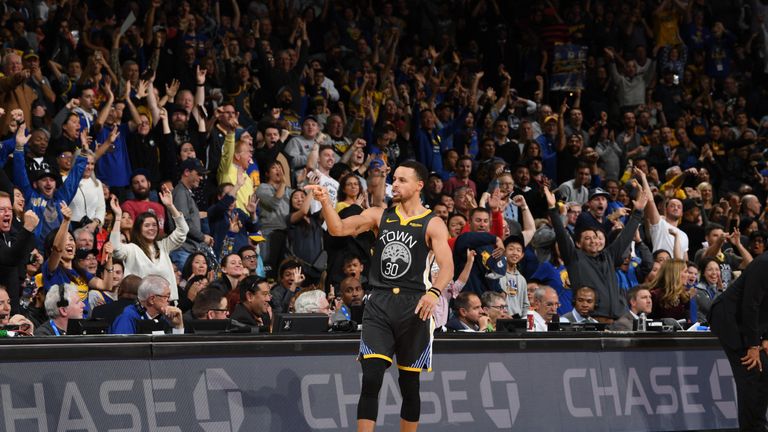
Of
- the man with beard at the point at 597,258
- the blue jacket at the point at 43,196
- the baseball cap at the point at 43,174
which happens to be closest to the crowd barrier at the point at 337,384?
the man with beard at the point at 597,258

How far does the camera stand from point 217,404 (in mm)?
8219

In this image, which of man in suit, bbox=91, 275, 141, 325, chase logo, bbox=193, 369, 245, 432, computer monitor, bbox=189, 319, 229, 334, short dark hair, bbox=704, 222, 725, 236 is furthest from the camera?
short dark hair, bbox=704, 222, 725, 236

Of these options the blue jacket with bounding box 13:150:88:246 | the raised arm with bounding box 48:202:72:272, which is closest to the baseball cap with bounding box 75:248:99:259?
the raised arm with bounding box 48:202:72:272

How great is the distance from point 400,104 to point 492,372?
32.9ft

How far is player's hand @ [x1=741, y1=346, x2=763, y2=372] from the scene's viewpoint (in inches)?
364

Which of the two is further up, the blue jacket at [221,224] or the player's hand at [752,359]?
the blue jacket at [221,224]

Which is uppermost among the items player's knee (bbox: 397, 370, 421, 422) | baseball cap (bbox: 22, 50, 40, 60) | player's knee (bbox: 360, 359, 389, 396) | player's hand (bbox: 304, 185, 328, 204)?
baseball cap (bbox: 22, 50, 40, 60)

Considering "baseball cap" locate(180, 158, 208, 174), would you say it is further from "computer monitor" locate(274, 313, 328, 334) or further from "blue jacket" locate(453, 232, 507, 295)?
"computer monitor" locate(274, 313, 328, 334)

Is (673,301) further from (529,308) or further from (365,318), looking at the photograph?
(365,318)

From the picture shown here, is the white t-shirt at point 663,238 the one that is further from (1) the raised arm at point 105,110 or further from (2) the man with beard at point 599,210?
(1) the raised arm at point 105,110

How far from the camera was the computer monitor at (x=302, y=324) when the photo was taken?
890cm

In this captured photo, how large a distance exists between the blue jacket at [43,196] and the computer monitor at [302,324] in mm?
4782

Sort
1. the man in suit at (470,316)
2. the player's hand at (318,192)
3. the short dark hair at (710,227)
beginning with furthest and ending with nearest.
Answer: the short dark hair at (710,227), the man in suit at (470,316), the player's hand at (318,192)

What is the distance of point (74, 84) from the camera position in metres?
15.5
